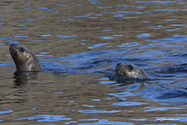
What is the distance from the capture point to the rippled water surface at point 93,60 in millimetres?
6727

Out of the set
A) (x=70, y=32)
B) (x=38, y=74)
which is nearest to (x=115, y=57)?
(x=38, y=74)

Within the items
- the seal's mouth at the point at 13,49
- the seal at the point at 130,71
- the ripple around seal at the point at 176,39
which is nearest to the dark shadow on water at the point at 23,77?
the seal's mouth at the point at 13,49

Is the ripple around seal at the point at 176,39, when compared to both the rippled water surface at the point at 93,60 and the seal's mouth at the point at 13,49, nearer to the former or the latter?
the rippled water surface at the point at 93,60

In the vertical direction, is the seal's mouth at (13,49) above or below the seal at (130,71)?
above

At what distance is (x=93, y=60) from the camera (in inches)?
483

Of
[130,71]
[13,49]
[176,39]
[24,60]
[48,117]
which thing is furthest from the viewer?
[176,39]

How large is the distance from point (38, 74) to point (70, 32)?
6.52 meters

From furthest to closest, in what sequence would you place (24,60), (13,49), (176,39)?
1. (176,39)
2. (24,60)
3. (13,49)

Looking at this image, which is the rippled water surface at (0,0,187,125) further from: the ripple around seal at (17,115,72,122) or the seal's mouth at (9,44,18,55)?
the seal's mouth at (9,44,18,55)

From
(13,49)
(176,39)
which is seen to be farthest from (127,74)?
(176,39)

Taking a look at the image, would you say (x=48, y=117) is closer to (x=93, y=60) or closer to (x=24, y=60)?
(x=24, y=60)

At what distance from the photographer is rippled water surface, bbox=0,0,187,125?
673cm

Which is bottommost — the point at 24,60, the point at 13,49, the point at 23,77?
the point at 23,77

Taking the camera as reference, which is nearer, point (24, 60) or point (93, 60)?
A: point (24, 60)
